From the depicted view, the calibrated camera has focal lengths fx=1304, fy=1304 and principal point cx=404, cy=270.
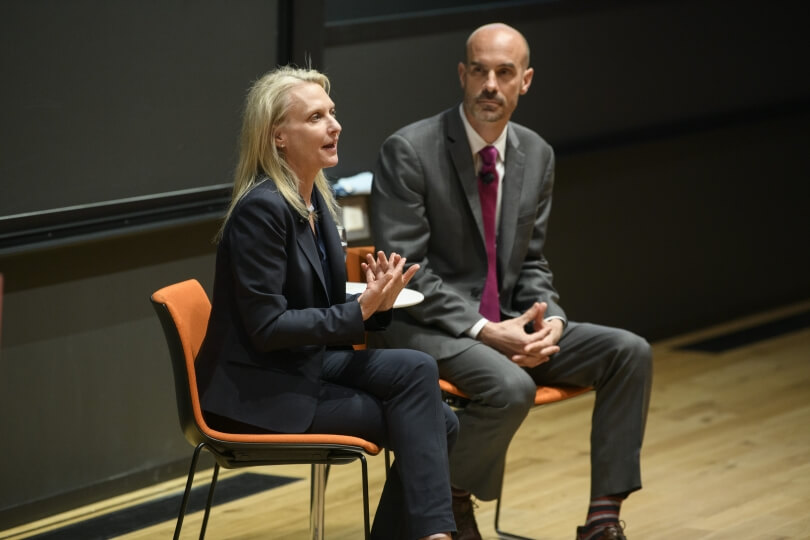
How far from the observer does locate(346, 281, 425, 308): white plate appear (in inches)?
128

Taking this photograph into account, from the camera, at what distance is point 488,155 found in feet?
12.8

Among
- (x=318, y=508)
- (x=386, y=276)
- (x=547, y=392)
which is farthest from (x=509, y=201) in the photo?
(x=318, y=508)

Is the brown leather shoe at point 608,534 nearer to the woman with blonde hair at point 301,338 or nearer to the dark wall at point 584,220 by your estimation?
the woman with blonde hair at point 301,338

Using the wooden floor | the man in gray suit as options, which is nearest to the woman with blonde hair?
the man in gray suit

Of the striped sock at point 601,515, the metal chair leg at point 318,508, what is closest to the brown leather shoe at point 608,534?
the striped sock at point 601,515

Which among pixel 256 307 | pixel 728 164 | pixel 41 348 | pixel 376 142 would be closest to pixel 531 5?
pixel 376 142

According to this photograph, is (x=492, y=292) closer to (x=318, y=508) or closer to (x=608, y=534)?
(x=608, y=534)

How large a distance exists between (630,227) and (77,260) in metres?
3.17

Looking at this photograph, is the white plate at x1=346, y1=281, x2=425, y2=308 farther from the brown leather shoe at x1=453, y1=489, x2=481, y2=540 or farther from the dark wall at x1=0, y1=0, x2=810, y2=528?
the dark wall at x1=0, y1=0, x2=810, y2=528

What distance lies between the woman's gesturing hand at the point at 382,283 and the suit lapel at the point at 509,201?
0.82m

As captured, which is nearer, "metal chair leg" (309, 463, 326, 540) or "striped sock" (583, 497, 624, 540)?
"metal chair leg" (309, 463, 326, 540)

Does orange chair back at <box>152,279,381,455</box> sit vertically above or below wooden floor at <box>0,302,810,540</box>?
above

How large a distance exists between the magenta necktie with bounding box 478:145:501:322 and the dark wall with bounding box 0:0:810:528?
109cm

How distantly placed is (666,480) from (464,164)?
139 cm
